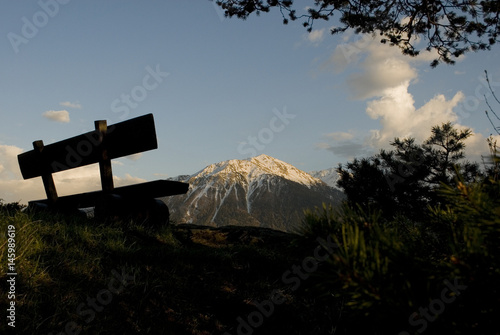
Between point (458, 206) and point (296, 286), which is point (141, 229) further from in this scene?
point (458, 206)

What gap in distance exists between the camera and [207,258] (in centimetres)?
516

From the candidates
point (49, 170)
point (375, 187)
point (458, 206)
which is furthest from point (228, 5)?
point (375, 187)

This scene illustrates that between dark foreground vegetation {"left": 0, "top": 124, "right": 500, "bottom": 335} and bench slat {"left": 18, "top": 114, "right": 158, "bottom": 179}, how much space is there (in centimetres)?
149

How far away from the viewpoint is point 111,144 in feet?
22.8

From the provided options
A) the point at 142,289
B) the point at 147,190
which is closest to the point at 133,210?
the point at 147,190

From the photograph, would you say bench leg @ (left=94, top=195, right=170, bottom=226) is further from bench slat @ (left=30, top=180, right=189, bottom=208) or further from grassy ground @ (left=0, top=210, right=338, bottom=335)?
grassy ground @ (left=0, top=210, right=338, bottom=335)

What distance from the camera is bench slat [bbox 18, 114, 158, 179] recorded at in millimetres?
6586

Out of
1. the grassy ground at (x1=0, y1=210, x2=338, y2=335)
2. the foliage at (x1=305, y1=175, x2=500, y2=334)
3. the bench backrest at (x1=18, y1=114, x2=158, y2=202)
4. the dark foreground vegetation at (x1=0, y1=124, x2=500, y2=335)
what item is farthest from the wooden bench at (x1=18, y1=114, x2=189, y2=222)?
the foliage at (x1=305, y1=175, x2=500, y2=334)

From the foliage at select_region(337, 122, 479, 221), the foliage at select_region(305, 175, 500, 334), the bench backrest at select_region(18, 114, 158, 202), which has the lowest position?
the foliage at select_region(337, 122, 479, 221)

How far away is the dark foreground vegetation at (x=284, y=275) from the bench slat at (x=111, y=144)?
1.49 meters

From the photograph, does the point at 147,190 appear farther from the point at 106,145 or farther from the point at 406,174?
the point at 406,174

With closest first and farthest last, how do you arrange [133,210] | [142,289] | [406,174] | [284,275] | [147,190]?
[142,289]
[284,275]
[147,190]
[133,210]
[406,174]

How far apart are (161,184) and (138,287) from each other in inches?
115

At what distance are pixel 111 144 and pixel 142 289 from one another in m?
3.95
